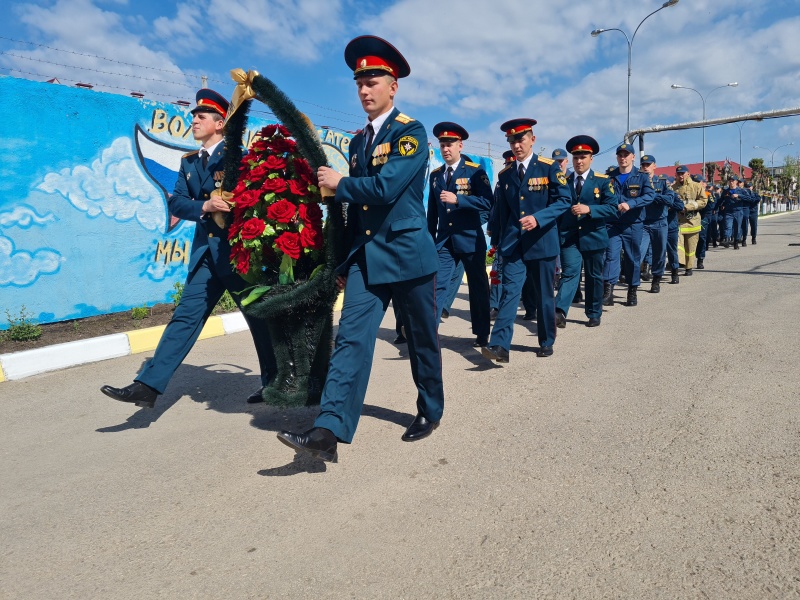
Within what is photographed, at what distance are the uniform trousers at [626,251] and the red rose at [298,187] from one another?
225 inches

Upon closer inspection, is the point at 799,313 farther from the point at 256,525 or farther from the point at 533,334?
the point at 256,525

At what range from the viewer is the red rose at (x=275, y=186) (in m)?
3.20

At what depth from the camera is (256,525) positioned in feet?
8.09

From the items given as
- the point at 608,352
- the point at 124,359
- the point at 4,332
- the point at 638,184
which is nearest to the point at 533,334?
the point at 608,352

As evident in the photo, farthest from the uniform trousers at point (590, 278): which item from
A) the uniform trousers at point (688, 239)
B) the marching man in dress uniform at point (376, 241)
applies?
the uniform trousers at point (688, 239)

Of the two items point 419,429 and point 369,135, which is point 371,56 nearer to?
point 369,135

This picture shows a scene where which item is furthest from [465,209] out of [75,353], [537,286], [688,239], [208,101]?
[688,239]

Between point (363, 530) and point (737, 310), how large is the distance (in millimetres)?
6182

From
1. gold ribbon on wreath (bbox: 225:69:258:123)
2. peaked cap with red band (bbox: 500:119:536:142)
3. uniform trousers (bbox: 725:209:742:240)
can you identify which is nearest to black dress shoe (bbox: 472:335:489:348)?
peaked cap with red band (bbox: 500:119:536:142)

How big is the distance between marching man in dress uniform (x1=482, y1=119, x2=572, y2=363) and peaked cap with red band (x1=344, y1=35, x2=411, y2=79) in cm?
235

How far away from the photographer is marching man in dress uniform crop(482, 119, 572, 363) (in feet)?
17.1

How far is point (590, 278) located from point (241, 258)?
467cm

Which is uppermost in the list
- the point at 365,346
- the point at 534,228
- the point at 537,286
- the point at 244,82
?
the point at 244,82

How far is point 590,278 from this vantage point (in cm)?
Result: 684
